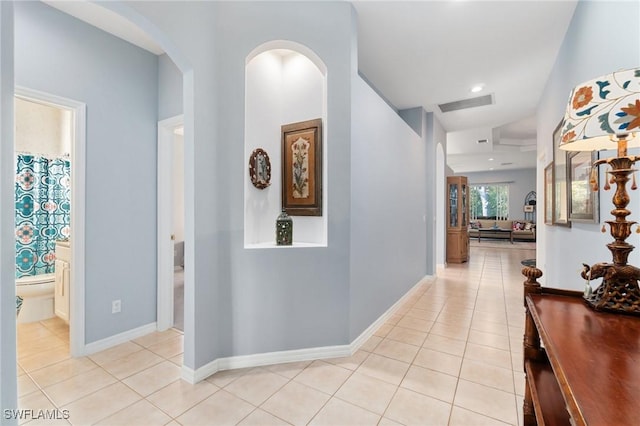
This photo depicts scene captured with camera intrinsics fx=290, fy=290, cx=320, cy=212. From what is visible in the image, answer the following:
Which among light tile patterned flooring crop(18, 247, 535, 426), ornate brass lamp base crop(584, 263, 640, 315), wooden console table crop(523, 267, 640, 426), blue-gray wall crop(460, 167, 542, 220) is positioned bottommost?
light tile patterned flooring crop(18, 247, 535, 426)

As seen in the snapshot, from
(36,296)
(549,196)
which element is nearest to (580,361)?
(549,196)

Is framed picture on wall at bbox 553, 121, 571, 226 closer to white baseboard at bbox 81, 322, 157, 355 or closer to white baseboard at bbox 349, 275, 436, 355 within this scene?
white baseboard at bbox 349, 275, 436, 355

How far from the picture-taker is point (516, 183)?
464 inches

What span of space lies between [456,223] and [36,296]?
23.6 feet

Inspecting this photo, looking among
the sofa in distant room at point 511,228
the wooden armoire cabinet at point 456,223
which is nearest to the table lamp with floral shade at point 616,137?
the wooden armoire cabinet at point 456,223

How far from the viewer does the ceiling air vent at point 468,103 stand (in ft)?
14.6

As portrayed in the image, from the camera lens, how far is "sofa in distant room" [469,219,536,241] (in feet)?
33.7

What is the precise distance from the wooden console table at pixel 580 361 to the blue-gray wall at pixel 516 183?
12.6 m

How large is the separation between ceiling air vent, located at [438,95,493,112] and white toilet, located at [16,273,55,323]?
19.2 feet

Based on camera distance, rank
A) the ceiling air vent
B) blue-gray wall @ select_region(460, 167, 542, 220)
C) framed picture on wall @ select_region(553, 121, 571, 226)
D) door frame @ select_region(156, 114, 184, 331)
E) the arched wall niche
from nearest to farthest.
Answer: the arched wall niche < framed picture on wall @ select_region(553, 121, 571, 226) < door frame @ select_region(156, 114, 184, 331) < the ceiling air vent < blue-gray wall @ select_region(460, 167, 542, 220)

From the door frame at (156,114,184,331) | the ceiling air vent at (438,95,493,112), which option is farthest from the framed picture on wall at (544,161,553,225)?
the door frame at (156,114,184,331)

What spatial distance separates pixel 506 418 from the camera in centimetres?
169

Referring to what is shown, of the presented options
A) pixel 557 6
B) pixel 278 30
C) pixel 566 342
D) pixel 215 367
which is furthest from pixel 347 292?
pixel 557 6

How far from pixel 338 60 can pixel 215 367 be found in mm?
2601
